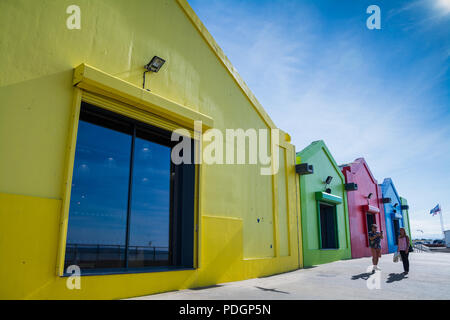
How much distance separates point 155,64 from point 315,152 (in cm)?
1044

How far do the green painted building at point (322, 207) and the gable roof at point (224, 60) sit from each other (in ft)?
9.94

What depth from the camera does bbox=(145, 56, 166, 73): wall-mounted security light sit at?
6.41m

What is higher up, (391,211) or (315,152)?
(315,152)

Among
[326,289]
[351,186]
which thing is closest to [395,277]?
[326,289]

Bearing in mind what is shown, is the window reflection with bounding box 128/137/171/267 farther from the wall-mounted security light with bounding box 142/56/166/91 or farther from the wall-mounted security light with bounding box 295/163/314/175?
the wall-mounted security light with bounding box 295/163/314/175

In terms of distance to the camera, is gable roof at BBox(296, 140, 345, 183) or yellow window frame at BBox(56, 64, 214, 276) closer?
yellow window frame at BBox(56, 64, 214, 276)

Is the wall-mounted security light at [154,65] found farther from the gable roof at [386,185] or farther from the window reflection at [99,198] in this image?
the gable roof at [386,185]

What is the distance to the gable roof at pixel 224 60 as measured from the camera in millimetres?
7941

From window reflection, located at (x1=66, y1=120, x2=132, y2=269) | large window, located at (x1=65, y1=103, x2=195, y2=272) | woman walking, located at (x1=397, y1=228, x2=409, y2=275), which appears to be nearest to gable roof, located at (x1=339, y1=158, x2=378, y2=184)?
woman walking, located at (x1=397, y1=228, x2=409, y2=275)

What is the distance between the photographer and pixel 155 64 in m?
6.47

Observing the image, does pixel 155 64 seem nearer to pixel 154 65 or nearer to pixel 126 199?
pixel 154 65

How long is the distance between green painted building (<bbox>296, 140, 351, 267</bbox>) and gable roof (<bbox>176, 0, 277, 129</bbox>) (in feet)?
9.94
